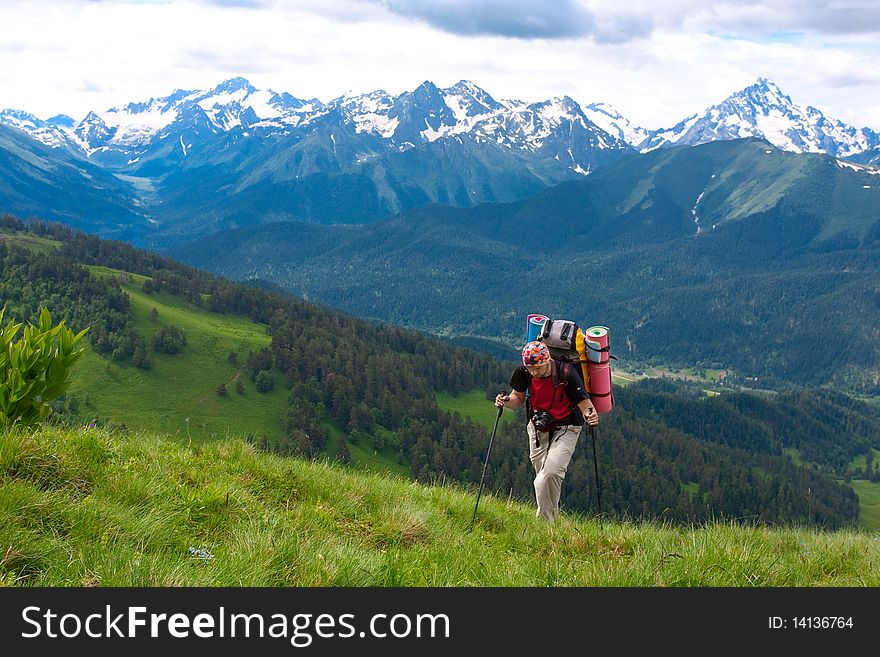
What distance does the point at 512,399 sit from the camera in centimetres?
1241

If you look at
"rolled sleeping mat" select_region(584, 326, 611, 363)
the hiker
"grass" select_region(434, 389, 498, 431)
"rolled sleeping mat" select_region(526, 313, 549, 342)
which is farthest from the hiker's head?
"grass" select_region(434, 389, 498, 431)

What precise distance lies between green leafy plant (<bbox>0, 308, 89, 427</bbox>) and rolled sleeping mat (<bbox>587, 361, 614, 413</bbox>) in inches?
334

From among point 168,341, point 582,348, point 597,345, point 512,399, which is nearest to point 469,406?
point 168,341

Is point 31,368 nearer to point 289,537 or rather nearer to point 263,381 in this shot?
point 289,537

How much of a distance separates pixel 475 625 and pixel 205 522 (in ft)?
13.7

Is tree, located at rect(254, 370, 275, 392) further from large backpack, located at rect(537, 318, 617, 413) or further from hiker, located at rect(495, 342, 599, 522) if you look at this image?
large backpack, located at rect(537, 318, 617, 413)

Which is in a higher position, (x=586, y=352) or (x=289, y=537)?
(x=586, y=352)

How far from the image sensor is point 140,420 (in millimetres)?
125250

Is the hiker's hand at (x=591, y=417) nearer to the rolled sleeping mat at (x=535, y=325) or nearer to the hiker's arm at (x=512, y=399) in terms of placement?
the hiker's arm at (x=512, y=399)

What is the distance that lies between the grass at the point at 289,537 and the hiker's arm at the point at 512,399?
1.97m

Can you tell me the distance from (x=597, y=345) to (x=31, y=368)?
30.1ft

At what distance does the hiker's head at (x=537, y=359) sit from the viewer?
38.0 ft

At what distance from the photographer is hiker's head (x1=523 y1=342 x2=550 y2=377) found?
38.0 feet

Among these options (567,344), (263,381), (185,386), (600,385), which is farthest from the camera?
(263,381)
